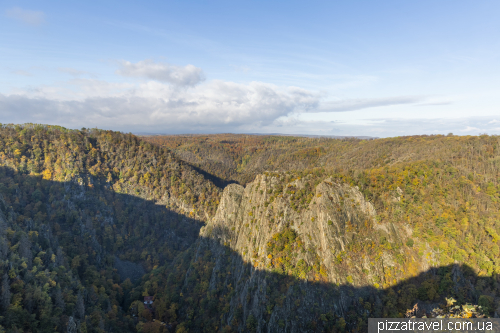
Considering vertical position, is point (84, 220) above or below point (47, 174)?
below

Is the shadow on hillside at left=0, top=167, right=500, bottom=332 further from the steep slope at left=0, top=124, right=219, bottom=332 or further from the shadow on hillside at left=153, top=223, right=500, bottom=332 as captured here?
the steep slope at left=0, top=124, right=219, bottom=332

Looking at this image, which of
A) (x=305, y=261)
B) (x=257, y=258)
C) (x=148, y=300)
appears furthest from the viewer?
(x=148, y=300)

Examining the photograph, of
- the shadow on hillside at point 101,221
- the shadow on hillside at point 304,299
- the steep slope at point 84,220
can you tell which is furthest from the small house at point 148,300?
the shadow on hillside at point 101,221

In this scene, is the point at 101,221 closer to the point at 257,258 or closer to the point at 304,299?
the point at 257,258

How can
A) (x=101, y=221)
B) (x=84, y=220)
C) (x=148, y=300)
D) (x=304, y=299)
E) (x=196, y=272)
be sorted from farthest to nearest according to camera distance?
(x=101, y=221), (x=84, y=220), (x=148, y=300), (x=196, y=272), (x=304, y=299)

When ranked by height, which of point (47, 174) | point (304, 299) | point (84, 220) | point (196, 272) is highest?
point (47, 174)

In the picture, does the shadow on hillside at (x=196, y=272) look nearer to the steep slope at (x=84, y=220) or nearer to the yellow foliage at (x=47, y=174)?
the steep slope at (x=84, y=220)

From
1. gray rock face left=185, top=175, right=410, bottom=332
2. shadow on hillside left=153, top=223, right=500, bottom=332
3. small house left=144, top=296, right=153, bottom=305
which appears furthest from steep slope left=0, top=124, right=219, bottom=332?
gray rock face left=185, top=175, right=410, bottom=332

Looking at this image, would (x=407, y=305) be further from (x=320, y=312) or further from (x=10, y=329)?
(x=10, y=329)

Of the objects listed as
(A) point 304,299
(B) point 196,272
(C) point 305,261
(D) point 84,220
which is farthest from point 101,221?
(A) point 304,299
